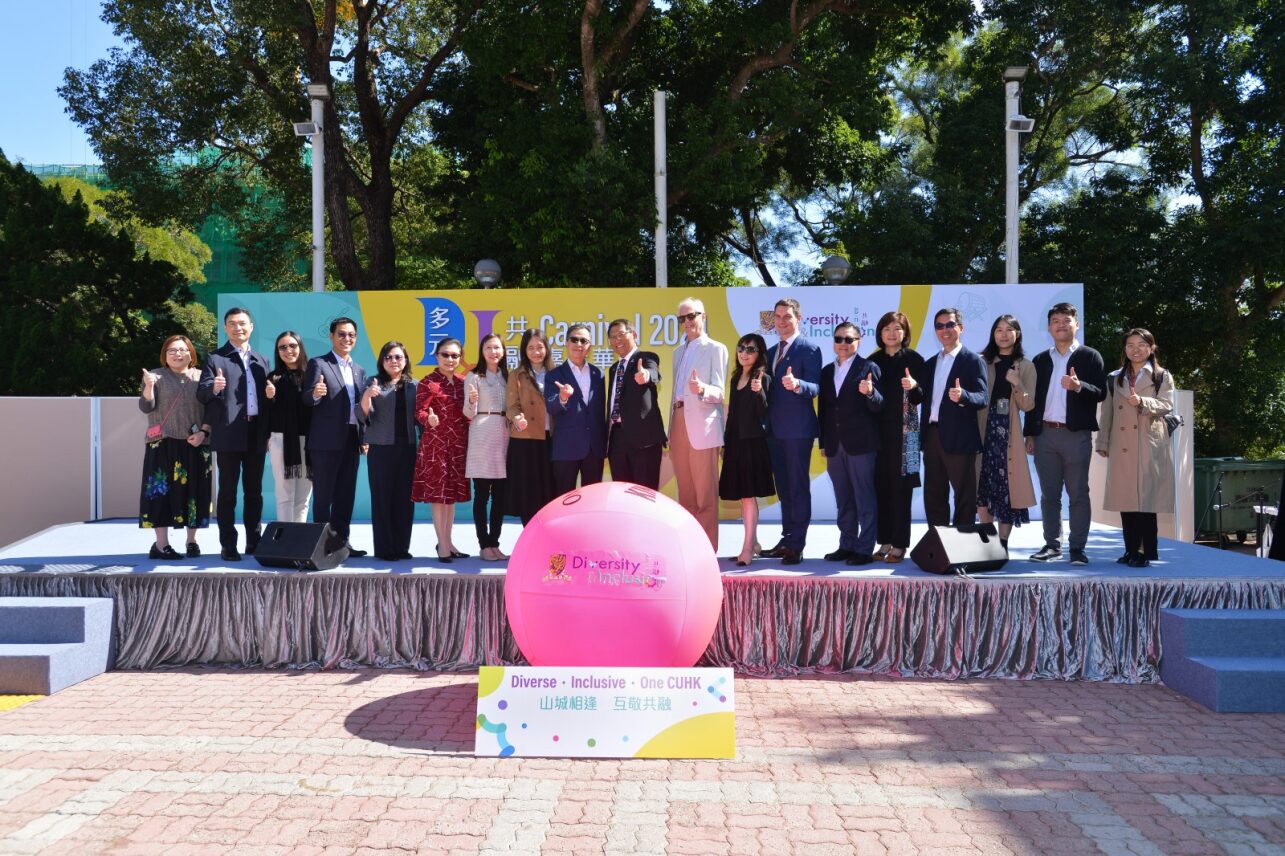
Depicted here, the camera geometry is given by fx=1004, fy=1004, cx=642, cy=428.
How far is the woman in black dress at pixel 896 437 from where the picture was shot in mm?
5746

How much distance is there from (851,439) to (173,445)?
155 inches

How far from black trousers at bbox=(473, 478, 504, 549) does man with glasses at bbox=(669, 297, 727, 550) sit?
3.51ft

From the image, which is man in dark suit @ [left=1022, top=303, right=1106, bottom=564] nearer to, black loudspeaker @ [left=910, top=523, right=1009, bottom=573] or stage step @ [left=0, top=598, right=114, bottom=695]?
black loudspeaker @ [left=910, top=523, right=1009, bottom=573]

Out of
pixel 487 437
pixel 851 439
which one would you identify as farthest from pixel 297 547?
pixel 851 439

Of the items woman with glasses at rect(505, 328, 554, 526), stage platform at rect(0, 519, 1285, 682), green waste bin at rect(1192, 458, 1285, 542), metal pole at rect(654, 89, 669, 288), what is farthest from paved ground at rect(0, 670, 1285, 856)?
green waste bin at rect(1192, 458, 1285, 542)

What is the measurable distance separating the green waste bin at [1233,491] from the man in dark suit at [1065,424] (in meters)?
7.95

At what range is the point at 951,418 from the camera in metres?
5.77

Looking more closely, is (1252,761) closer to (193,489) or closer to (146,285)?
(193,489)

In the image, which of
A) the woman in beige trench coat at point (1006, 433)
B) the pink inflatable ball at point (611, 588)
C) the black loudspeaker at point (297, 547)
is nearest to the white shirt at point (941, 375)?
the woman in beige trench coat at point (1006, 433)

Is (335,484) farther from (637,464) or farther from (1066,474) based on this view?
(1066,474)

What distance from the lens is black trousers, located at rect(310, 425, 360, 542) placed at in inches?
234

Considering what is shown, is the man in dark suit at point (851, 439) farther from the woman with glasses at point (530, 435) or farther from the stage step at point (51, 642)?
the stage step at point (51, 642)

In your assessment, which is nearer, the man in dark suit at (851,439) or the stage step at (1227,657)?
the stage step at (1227,657)

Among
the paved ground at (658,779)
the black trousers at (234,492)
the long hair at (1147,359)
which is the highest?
the long hair at (1147,359)
